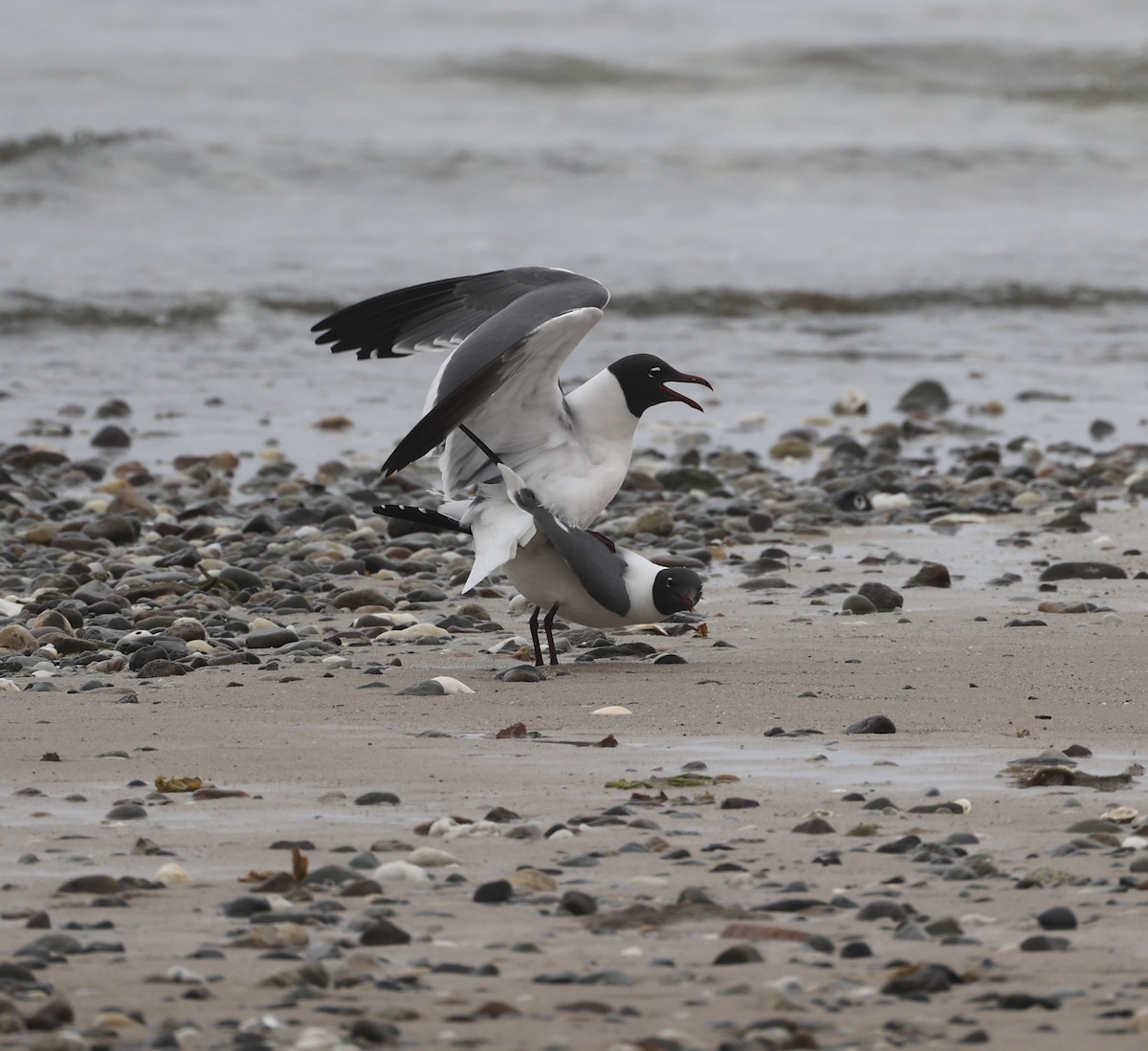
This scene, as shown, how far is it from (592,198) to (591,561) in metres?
15.8

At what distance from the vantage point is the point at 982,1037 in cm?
256

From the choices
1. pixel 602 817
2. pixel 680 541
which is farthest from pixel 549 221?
pixel 602 817

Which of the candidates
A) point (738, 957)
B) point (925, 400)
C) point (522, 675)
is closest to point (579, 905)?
point (738, 957)

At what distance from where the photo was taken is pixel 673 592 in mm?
5480

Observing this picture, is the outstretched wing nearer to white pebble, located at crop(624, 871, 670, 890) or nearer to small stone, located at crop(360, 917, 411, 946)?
white pebble, located at crop(624, 871, 670, 890)

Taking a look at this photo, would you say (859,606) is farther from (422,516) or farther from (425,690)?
(425,690)

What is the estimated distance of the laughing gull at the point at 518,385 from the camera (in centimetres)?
547

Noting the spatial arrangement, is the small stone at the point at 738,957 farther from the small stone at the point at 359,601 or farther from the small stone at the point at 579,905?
the small stone at the point at 359,601

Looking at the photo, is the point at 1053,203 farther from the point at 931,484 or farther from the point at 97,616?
the point at 97,616

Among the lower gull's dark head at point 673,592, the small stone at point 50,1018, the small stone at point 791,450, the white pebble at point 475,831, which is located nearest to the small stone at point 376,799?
the white pebble at point 475,831

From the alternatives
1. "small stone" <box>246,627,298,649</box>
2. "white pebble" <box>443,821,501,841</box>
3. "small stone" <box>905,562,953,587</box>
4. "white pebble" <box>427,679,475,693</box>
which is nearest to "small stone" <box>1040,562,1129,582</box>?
"small stone" <box>905,562,953,587</box>

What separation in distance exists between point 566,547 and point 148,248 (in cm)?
1268

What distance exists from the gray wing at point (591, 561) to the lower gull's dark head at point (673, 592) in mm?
92

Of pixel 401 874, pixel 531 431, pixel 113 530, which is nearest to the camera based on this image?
pixel 401 874
